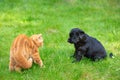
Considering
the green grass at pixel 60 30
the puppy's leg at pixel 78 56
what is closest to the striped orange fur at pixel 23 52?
the green grass at pixel 60 30

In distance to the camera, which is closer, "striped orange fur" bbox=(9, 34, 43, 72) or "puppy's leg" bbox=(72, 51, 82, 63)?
"striped orange fur" bbox=(9, 34, 43, 72)

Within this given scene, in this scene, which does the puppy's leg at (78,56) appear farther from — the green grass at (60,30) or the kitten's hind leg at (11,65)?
the kitten's hind leg at (11,65)

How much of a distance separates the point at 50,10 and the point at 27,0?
4.74 feet

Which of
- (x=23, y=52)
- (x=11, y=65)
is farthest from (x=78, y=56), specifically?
(x=11, y=65)

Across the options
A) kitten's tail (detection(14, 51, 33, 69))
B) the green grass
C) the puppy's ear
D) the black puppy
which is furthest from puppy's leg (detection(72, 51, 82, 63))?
kitten's tail (detection(14, 51, 33, 69))

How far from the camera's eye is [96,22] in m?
12.0

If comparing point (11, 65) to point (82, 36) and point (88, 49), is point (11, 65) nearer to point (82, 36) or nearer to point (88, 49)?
point (82, 36)

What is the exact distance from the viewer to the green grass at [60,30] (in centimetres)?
762

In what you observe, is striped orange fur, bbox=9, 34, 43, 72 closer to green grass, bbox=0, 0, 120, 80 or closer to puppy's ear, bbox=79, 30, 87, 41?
green grass, bbox=0, 0, 120, 80

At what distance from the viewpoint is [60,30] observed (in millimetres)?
10914

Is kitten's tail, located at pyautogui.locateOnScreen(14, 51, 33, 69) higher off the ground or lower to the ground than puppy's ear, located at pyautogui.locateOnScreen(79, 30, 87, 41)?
lower

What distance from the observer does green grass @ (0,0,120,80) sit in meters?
7.62

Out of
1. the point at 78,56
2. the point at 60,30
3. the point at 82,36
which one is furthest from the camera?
the point at 60,30

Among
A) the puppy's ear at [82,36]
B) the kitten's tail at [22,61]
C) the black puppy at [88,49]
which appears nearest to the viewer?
the kitten's tail at [22,61]
